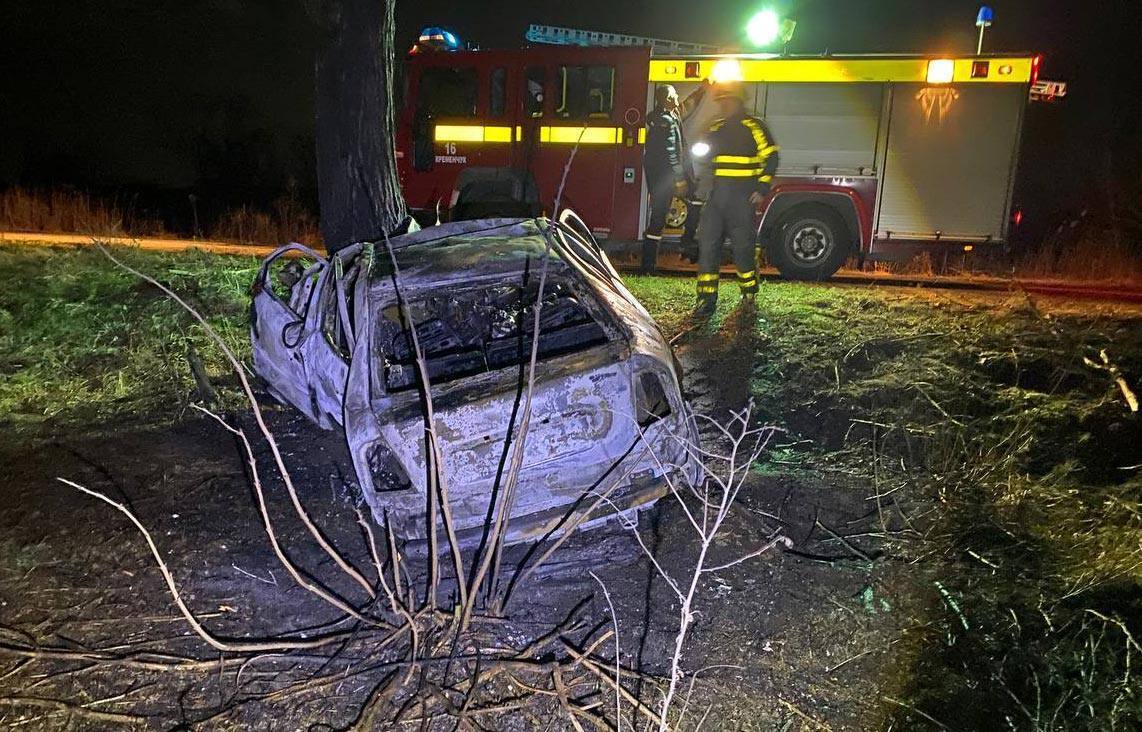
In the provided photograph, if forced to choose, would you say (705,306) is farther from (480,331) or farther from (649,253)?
(480,331)

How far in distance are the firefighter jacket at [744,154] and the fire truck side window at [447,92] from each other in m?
3.56

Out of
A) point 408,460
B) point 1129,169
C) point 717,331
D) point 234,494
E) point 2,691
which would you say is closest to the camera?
point 2,691

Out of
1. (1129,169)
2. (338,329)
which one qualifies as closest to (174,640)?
(338,329)

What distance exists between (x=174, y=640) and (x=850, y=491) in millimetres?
3021

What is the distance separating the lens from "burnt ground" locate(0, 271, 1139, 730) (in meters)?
2.43

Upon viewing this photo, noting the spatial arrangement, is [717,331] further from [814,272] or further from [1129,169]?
[1129,169]

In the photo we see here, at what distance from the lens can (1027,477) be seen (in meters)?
→ 3.68

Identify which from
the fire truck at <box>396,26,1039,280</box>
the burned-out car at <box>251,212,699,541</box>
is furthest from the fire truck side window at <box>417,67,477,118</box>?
the burned-out car at <box>251,212,699,541</box>

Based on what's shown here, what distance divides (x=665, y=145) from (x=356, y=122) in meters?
3.20

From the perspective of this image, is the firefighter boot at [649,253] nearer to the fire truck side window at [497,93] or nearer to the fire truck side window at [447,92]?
the fire truck side window at [497,93]

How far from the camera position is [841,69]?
818 cm

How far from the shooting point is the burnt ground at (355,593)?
243 centimetres

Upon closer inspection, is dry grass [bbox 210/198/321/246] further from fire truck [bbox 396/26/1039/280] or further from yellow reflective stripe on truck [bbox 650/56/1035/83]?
yellow reflective stripe on truck [bbox 650/56/1035/83]

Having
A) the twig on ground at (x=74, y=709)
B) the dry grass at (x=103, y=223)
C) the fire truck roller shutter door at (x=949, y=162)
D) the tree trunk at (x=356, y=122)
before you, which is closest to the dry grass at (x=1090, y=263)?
the fire truck roller shutter door at (x=949, y=162)
